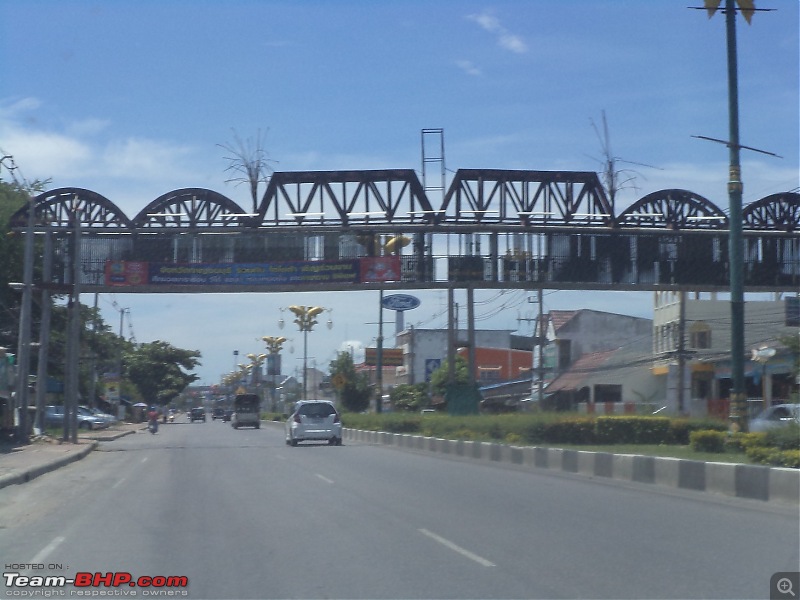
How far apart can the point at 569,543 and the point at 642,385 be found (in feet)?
181

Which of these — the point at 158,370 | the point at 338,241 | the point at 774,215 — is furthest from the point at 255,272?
the point at 158,370

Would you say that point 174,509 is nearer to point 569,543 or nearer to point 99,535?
point 99,535

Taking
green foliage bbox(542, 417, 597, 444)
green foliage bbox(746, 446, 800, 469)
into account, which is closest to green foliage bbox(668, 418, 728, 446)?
green foliage bbox(542, 417, 597, 444)

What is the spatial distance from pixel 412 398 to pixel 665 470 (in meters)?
49.0

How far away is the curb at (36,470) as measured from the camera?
20.5 meters

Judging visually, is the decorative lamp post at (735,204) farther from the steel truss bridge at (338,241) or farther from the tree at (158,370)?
the tree at (158,370)

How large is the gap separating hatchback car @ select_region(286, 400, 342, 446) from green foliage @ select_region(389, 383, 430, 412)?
97.2 feet

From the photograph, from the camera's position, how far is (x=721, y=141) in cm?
1931

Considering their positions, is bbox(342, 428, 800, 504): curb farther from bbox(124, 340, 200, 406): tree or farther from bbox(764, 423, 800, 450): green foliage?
bbox(124, 340, 200, 406): tree

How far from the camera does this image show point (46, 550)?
1089 cm

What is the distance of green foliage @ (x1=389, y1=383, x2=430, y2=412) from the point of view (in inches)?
2615

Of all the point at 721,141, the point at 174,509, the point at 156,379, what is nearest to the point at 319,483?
the point at 174,509

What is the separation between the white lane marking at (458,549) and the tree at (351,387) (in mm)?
58223

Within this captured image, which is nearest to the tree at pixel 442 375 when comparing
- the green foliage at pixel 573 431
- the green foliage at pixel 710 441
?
the green foliage at pixel 573 431
